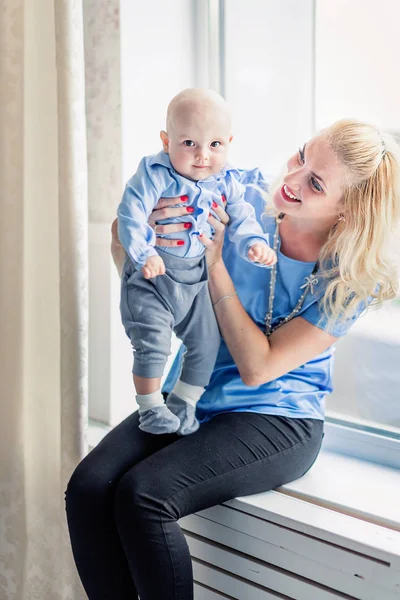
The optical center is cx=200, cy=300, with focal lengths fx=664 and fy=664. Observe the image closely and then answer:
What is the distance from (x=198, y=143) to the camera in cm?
123

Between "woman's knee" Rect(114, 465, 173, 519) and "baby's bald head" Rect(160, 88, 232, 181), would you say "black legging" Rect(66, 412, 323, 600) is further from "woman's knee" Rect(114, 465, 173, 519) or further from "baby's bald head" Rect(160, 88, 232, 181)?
"baby's bald head" Rect(160, 88, 232, 181)

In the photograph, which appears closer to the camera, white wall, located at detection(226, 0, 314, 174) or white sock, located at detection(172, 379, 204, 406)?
white sock, located at detection(172, 379, 204, 406)

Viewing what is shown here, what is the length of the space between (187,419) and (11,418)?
0.50 m

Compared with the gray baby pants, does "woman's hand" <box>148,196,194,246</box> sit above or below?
above

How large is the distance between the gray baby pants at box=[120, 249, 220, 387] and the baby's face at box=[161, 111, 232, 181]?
174 millimetres

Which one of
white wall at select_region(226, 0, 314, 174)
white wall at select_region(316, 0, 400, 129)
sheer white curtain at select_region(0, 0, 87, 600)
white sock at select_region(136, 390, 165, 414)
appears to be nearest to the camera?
white sock at select_region(136, 390, 165, 414)

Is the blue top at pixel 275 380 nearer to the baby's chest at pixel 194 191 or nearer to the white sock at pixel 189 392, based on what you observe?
the white sock at pixel 189 392

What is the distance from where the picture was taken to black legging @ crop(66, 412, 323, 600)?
4.02ft

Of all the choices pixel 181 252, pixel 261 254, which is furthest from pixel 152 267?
pixel 261 254

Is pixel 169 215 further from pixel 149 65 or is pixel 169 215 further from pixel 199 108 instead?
pixel 149 65

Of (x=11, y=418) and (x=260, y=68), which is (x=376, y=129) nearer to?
(x=260, y=68)

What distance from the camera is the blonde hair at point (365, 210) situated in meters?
1.29

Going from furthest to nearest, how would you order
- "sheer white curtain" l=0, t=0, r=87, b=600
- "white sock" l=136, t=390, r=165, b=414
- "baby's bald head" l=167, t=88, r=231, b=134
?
"sheer white curtain" l=0, t=0, r=87, b=600 → "white sock" l=136, t=390, r=165, b=414 → "baby's bald head" l=167, t=88, r=231, b=134

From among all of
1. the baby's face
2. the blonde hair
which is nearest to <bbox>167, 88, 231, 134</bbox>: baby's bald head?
the baby's face
